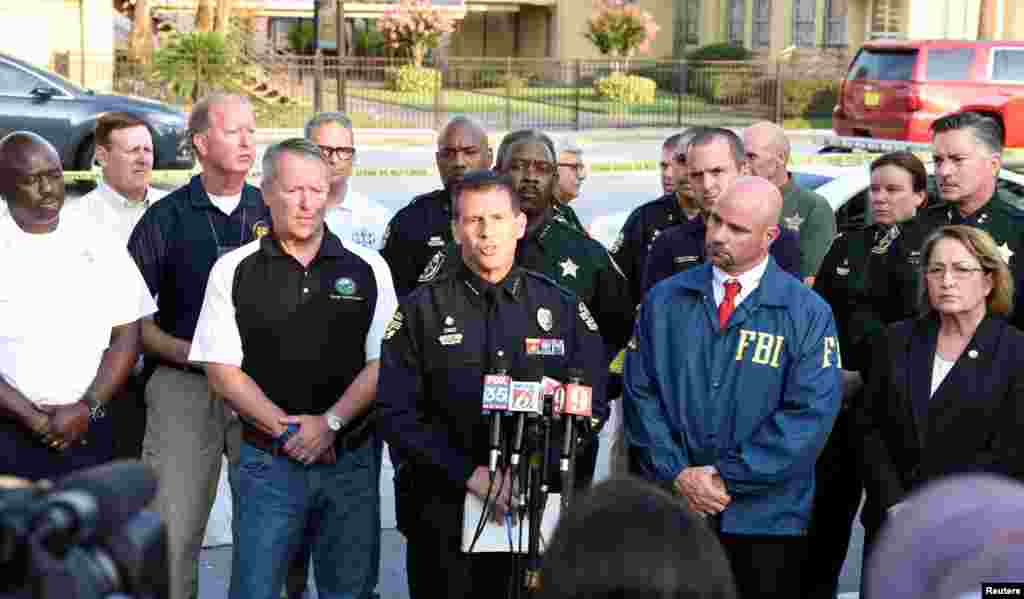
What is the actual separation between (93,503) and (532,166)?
4.25m

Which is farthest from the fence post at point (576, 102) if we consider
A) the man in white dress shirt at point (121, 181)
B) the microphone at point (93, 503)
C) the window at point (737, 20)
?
the microphone at point (93, 503)

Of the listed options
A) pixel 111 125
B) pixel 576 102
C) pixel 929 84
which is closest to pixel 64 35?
pixel 576 102

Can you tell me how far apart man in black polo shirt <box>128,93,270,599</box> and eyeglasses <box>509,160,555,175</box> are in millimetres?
1134

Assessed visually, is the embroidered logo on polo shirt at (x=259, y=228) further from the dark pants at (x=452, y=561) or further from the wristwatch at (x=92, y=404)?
the dark pants at (x=452, y=561)

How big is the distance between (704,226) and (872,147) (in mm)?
13901

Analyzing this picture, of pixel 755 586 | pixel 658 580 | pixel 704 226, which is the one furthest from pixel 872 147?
pixel 658 580

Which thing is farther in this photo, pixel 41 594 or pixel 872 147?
→ pixel 872 147

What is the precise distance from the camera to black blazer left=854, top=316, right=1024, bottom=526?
4.73m

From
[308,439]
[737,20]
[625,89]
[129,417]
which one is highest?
[737,20]

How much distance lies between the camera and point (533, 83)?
33281 mm

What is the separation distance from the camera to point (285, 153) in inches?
195

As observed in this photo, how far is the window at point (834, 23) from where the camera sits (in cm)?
4094

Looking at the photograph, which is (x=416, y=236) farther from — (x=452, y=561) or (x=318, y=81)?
(x=318, y=81)

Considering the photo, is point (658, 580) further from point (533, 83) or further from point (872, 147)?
point (533, 83)
